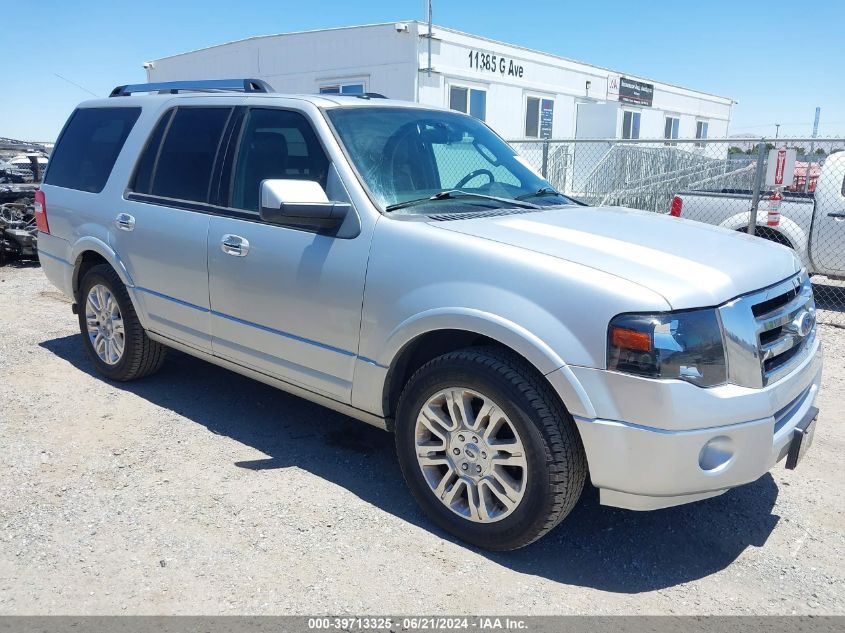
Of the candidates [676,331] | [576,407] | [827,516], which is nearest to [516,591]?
[576,407]

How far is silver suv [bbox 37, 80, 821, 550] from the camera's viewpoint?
268 centimetres

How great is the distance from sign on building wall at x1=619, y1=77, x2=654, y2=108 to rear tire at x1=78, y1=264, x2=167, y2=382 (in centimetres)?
2046

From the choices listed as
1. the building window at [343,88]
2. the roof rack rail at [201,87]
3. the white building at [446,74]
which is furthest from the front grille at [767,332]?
the building window at [343,88]

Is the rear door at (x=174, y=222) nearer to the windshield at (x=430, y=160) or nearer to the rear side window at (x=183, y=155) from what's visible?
the rear side window at (x=183, y=155)

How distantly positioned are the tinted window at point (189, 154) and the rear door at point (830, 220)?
271 inches

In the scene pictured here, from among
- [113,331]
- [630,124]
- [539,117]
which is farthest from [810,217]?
[630,124]

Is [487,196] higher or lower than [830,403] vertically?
higher

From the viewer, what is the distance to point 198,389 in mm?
5145

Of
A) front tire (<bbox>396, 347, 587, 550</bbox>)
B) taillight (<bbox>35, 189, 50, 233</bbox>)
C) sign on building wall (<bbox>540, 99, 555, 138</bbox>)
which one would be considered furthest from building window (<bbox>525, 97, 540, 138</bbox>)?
front tire (<bbox>396, 347, 587, 550</bbox>)

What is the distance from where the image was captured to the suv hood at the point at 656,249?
107 inches

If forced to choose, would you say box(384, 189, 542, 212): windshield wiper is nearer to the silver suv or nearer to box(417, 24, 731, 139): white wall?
the silver suv

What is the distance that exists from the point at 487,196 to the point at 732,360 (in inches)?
63.7

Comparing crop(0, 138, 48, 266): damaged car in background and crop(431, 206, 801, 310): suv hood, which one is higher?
crop(431, 206, 801, 310): suv hood

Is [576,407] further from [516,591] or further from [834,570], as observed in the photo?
[834,570]
